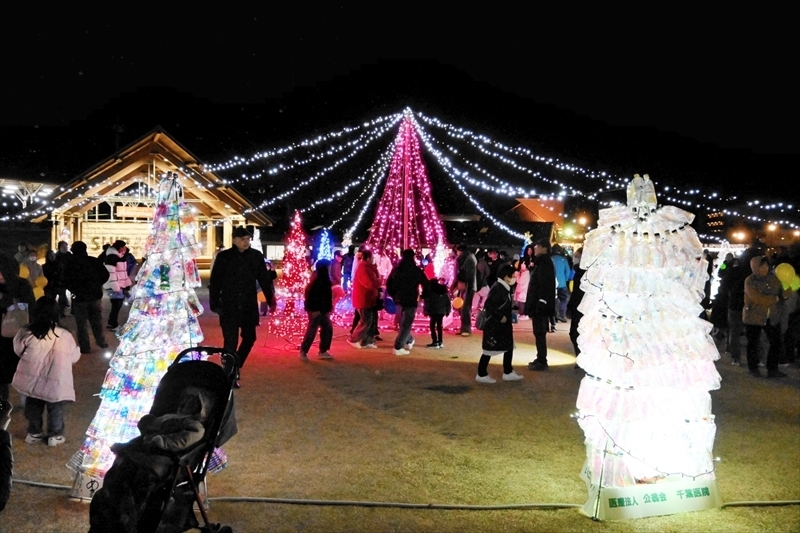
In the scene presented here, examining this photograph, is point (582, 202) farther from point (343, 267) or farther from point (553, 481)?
point (553, 481)

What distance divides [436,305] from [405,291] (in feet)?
3.00

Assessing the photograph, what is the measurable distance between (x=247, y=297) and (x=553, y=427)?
385cm

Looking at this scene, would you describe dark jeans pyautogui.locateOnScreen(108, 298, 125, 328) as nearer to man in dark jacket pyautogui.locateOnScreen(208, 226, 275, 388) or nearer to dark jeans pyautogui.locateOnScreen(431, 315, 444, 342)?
man in dark jacket pyautogui.locateOnScreen(208, 226, 275, 388)

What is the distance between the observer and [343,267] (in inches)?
678

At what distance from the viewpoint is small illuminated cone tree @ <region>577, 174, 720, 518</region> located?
15.3 feet

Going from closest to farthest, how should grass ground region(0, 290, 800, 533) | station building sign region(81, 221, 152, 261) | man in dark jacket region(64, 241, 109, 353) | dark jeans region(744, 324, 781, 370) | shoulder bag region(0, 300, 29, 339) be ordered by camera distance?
grass ground region(0, 290, 800, 533)
shoulder bag region(0, 300, 29, 339)
dark jeans region(744, 324, 781, 370)
man in dark jacket region(64, 241, 109, 353)
station building sign region(81, 221, 152, 261)

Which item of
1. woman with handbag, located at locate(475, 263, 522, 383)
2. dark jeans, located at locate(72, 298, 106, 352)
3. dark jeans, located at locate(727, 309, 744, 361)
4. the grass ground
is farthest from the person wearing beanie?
dark jeans, located at locate(727, 309, 744, 361)

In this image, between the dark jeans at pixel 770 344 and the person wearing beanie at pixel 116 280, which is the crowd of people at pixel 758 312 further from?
the person wearing beanie at pixel 116 280

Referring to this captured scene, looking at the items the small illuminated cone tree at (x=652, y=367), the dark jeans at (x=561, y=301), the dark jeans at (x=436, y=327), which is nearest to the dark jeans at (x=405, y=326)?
the dark jeans at (x=436, y=327)

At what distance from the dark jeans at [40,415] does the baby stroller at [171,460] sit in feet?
7.33

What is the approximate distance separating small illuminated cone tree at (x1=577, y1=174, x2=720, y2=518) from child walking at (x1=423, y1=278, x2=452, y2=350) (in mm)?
7072

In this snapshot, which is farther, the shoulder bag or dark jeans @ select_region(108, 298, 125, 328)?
dark jeans @ select_region(108, 298, 125, 328)

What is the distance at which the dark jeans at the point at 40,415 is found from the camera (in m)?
5.77

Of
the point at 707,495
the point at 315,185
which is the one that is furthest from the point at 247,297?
the point at 315,185
